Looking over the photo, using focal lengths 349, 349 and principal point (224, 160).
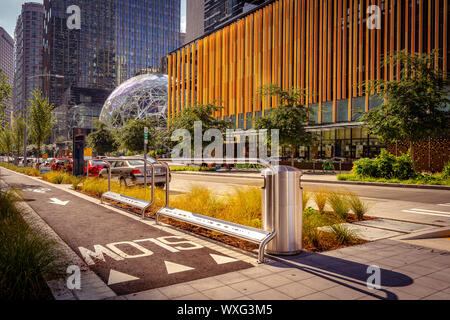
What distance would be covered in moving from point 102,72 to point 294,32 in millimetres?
164038

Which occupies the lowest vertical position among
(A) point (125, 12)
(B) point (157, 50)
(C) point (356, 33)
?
(C) point (356, 33)

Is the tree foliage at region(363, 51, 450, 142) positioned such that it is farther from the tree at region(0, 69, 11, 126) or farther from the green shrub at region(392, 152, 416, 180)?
the tree at region(0, 69, 11, 126)

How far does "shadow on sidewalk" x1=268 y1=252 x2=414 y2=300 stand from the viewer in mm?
4109

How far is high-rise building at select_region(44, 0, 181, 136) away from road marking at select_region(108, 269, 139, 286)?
17956 centimetres

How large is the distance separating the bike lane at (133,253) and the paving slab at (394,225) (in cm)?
397

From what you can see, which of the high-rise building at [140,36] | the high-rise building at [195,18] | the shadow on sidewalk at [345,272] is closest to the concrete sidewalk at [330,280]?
the shadow on sidewalk at [345,272]

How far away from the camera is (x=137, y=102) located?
88.4 metres

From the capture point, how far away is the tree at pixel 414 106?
19641 millimetres

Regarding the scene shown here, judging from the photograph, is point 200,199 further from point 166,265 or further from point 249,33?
point 249,33

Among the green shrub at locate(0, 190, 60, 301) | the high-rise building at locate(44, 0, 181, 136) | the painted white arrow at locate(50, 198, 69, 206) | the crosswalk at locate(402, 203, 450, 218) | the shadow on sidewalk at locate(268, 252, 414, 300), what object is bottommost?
the crosswalk at locate(402, 203, 450, 218)

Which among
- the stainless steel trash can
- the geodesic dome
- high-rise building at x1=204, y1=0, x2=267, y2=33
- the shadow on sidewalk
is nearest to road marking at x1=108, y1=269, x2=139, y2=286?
the shadow on sidewalk

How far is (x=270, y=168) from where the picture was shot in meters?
5.36

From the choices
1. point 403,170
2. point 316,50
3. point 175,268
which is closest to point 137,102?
point 316,50
